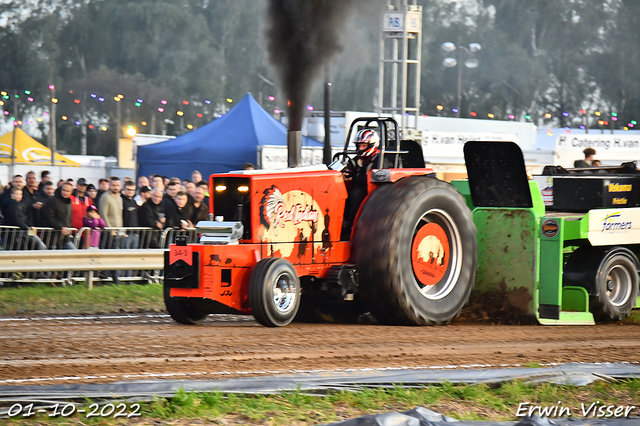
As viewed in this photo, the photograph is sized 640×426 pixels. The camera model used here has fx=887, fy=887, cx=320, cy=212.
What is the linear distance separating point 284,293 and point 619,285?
3821mm

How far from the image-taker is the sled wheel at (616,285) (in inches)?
343

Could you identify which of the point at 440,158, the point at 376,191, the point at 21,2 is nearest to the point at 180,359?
the point at 376,191

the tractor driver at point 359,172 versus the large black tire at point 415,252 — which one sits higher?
the tractor driver at point 359,172

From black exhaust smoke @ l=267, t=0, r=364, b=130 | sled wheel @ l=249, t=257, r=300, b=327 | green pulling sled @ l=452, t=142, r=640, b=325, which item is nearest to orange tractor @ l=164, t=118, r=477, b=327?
sled wheel @ l=249, t=257, r=300, b=327

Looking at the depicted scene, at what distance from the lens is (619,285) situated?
915 centimetres

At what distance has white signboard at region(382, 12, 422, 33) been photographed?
62.2 feet

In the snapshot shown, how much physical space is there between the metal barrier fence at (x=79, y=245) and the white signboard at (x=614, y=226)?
5238 millimetres

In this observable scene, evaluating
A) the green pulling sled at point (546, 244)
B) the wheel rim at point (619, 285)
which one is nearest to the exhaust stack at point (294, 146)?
the green pulling sled at point (546, 244)

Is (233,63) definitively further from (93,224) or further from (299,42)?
(299,42)

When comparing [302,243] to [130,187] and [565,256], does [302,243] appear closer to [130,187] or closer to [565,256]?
[565,256]

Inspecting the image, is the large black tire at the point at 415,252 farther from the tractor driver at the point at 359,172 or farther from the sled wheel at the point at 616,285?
the sled wheel at the point at 616,285

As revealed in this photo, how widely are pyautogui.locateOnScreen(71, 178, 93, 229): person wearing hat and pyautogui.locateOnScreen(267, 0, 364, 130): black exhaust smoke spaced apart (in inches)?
133

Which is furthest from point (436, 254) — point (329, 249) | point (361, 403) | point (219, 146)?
point (219, 146)

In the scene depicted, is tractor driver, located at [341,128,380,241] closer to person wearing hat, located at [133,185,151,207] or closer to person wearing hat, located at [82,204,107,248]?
person wearing hat, located at [82,204,107,248]
